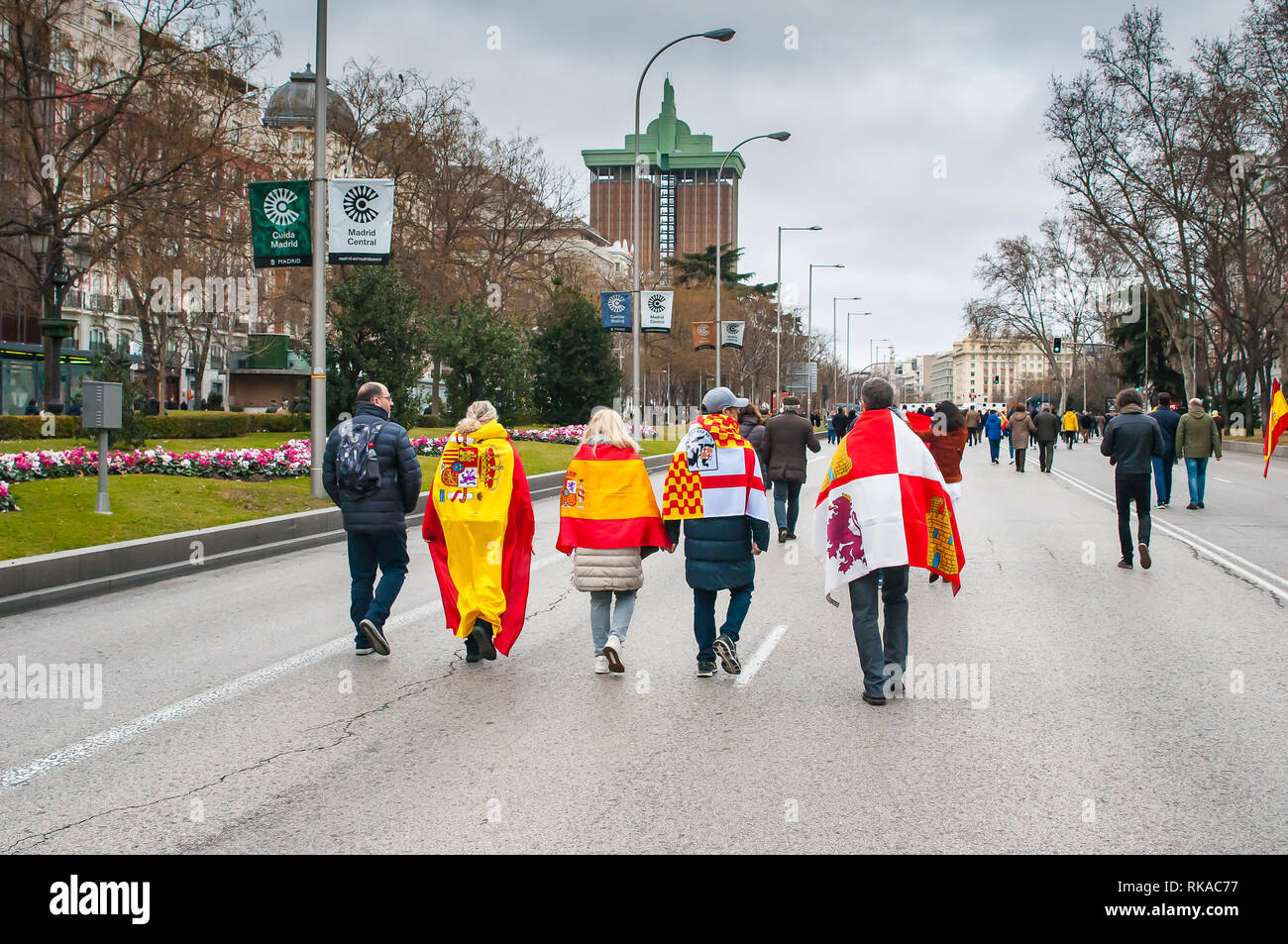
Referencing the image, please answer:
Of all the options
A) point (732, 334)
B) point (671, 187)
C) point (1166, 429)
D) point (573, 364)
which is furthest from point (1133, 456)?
point (671, 187)

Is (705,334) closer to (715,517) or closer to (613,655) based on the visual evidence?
Result: (715,517)

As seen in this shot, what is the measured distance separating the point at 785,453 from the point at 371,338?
14.9 m

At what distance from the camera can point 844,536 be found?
21.9ft

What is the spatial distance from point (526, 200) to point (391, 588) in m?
38.4

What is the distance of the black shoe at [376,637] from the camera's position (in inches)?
300

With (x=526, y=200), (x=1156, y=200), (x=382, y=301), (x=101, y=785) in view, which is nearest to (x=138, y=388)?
(x=382, y=301)

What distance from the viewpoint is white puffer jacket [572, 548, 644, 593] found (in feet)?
23.4

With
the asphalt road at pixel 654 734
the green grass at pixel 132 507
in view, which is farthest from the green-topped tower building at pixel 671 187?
the asphalt road at pixel 654 734

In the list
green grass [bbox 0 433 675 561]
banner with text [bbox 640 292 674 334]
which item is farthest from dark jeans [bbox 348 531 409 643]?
banner with text [bbox 640 292 674 334]

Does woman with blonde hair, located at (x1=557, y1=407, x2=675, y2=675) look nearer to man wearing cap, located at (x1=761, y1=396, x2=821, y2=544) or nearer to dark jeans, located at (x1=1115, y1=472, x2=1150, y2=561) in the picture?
dark jeans, located at (x1=1115, y1=472, x2=1150, y2=561)

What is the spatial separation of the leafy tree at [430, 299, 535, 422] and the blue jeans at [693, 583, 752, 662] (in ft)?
92.6

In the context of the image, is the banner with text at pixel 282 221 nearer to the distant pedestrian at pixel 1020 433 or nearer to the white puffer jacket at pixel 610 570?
the white puffer jacket at pixel 610 570

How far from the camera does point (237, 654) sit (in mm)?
7895
